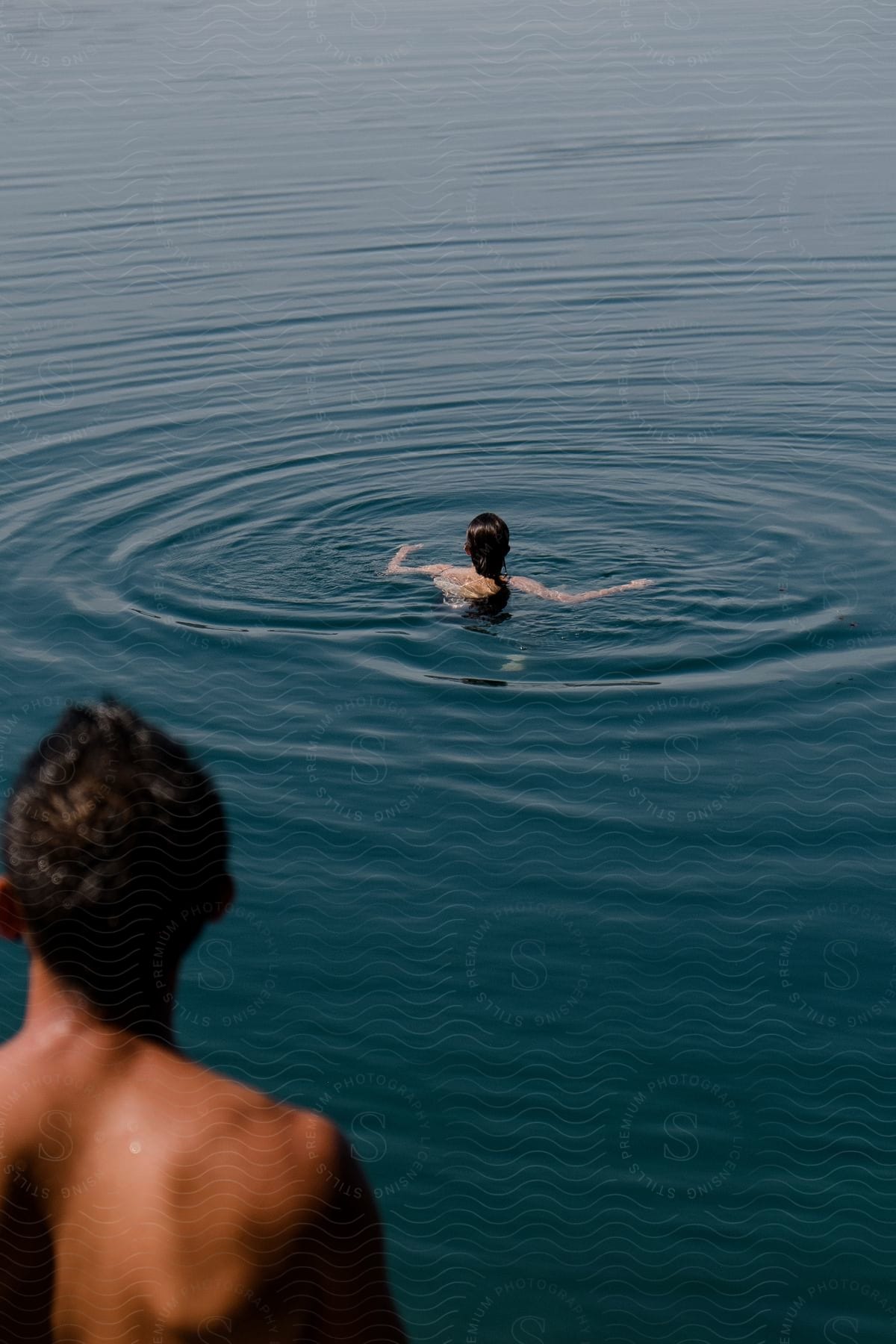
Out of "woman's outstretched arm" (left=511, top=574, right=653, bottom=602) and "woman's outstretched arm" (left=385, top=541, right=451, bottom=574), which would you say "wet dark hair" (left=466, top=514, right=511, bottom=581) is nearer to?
"woman's outstretched arm" (left=511, top=574, right=653, bottom=602)

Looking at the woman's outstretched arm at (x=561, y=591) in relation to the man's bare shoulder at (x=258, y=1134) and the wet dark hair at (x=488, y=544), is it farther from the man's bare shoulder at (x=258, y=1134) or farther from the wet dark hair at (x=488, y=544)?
the man's bare shoulder at (x=258, y=1134)

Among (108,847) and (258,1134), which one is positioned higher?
(108,847)

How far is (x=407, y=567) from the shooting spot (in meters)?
11.4

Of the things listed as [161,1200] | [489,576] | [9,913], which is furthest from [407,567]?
[161,1200]

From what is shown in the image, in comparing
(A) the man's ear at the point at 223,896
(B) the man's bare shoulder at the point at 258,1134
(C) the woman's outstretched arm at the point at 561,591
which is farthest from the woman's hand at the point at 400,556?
(B) the man's bare shoulder at the point at 258,1134

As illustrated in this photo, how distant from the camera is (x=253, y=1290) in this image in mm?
2287

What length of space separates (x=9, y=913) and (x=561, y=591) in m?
8.74

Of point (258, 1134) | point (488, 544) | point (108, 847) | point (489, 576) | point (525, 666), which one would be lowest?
point (525, 666)

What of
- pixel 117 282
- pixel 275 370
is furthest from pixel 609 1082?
pixel 117 282

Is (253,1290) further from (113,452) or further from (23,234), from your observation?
(23,234)

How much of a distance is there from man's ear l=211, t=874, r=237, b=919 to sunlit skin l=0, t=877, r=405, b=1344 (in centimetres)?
16

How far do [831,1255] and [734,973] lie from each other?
1627mm

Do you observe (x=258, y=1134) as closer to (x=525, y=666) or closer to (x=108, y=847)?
(x=108, y=847)

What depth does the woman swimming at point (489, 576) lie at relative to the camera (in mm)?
10539
